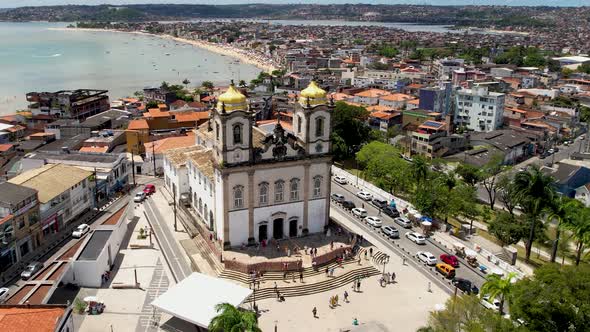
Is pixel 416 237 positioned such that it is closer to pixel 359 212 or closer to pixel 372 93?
pixel 359 212

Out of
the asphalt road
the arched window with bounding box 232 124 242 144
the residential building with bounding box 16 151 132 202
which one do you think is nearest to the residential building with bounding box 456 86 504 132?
the asphalt road

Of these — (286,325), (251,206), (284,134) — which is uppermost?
(284,134)

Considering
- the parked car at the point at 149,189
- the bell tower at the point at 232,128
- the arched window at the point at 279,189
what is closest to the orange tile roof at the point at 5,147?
the parked car at the point at 149,189

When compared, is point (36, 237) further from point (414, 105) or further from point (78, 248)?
point (414, 105)

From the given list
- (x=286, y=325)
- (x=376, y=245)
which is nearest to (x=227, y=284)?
(x=286, y=325)

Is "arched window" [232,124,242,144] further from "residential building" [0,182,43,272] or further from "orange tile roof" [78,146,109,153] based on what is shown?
"orange tile roof" [78,146,109,153]

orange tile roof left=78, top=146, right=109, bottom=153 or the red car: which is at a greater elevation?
orange tile roof left=78, top=146, right=109, bottom=153
